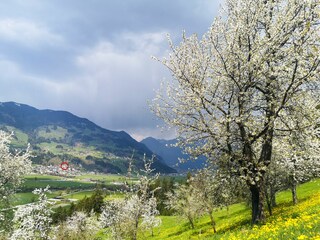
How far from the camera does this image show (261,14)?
2431 centimetres

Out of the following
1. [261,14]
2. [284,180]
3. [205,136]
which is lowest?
[284,180]

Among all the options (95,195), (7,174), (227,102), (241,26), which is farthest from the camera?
(95,195)

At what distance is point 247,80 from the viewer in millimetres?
23500

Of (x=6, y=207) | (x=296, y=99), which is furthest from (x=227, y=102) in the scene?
(x=6, y=207)

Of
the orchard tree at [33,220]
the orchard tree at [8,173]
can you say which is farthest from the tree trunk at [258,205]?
the orchard tree at [8,173]

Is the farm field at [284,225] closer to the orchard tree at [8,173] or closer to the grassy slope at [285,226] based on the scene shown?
the grassy slope at [285,226]

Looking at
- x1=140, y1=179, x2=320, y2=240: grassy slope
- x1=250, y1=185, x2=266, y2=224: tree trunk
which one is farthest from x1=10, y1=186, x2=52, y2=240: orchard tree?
x1=250, y1=185, x2=266, y2=224: tree trunk

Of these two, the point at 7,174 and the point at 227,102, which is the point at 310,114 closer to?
the point at 227,102

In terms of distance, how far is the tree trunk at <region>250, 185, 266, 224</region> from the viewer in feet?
79.3

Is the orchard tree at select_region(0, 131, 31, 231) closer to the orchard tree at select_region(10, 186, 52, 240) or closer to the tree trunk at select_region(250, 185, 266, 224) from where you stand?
the orchard tree at select_region(10, 186, 52, 240)

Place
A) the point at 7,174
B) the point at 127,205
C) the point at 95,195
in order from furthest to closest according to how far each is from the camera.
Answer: the point at 95,195 → the point at 127,205 → the point at 7,174

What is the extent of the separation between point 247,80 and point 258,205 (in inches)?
346

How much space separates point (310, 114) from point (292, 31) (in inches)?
230

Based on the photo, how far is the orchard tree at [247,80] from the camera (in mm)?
22891
